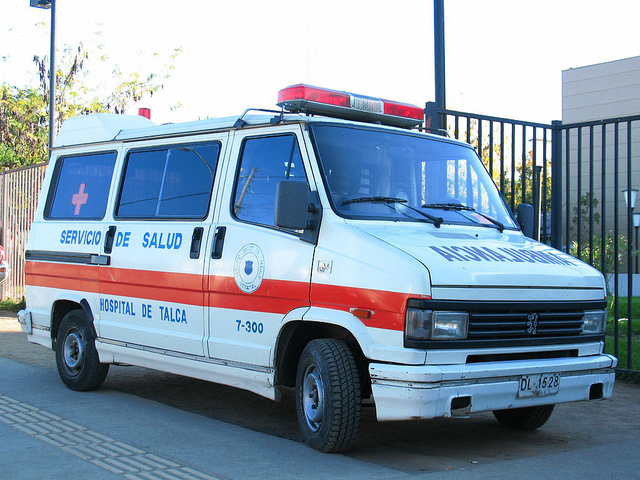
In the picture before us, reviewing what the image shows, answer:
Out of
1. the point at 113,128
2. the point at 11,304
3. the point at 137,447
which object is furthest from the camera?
the point at 11,304

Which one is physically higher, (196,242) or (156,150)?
(156,150)

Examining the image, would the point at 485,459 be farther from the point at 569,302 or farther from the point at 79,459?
the point at 79,459

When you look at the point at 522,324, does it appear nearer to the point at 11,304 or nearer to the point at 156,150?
the point at 156,150

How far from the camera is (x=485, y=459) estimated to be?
5.41m

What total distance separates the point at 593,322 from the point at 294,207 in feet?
7.61

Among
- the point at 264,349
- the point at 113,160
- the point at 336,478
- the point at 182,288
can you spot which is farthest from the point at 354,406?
the point at 113,160

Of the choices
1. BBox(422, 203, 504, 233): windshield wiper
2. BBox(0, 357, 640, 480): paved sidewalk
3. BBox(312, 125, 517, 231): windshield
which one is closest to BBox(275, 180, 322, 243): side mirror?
BBox(312, 125, 517, 231): windshield

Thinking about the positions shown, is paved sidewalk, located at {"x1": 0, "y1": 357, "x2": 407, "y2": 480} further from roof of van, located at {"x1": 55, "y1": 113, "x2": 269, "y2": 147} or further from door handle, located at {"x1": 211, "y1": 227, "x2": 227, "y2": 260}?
roof of van, located at {"x1": 55, "y1": 113, "x2": 269, "y2": 147}

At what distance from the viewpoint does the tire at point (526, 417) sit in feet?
20.3

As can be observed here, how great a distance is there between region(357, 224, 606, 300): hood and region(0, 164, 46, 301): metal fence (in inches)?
479

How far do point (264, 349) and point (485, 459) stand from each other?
1730 millimetres

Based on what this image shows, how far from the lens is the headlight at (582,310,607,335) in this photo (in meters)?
5.70

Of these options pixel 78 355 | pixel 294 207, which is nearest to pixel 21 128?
pixel 78 355

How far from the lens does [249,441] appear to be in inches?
227
